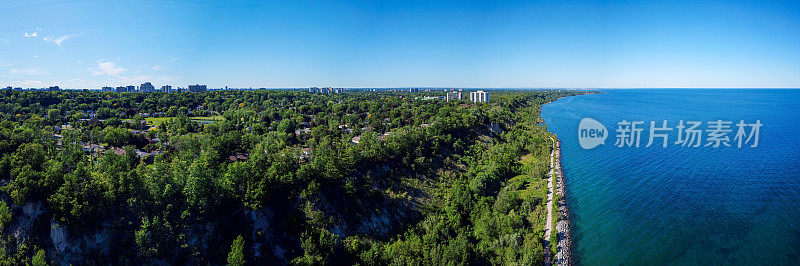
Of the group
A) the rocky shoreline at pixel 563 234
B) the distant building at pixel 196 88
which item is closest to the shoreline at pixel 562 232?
the rocky shoreline at pixel 563 234

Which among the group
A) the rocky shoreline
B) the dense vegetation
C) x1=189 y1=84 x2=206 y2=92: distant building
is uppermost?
x1=189 y1=84 x2=206 y2=92: distant building

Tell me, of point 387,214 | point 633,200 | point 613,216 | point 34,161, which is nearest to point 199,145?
point 34,161

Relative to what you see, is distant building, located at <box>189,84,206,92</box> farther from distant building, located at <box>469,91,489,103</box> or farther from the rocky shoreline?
the rocky shoreline

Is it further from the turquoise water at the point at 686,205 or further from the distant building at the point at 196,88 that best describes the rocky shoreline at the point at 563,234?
the distant building at the point at 196,88

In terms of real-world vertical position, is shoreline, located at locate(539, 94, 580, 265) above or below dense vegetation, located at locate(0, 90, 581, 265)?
below

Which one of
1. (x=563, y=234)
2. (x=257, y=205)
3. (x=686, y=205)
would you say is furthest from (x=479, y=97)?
(x=257, y=205)

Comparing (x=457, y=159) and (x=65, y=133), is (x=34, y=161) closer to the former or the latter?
(x=65, y=133)

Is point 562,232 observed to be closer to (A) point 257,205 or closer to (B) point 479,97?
(A) point 257,205

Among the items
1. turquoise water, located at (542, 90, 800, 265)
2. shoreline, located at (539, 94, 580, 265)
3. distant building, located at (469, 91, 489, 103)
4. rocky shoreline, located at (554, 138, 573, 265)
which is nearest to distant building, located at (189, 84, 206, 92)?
distant building, located at (469, 91, 489, 103)
